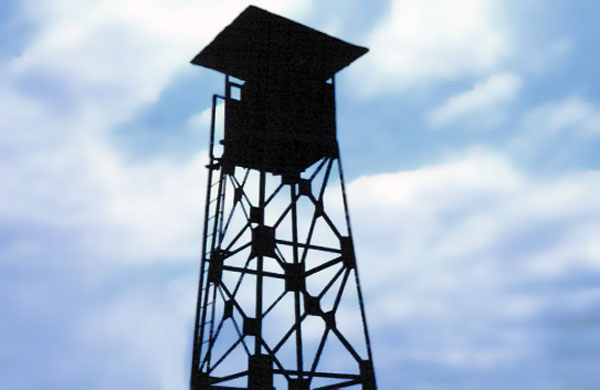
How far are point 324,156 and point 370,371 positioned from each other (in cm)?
555

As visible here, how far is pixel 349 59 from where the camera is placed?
17516 mm

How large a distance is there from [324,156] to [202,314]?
16.6 feet

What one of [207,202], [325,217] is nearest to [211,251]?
[207,202]

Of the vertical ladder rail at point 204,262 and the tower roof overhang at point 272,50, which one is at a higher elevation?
the tower roof overhang at point 272,50

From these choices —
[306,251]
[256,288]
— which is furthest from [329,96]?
[256,288]

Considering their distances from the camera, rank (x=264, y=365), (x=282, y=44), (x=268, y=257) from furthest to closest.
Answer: (x=282, y=44)
(x=268, y=257)
(x=264, y=365)

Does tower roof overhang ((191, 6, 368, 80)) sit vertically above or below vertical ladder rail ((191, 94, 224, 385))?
above

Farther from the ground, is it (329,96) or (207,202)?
(329,96)

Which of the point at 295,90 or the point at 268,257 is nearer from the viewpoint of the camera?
the point at 268,257

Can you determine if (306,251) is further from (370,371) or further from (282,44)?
(282,44)

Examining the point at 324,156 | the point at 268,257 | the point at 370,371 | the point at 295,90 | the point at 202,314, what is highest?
the point at 295,90

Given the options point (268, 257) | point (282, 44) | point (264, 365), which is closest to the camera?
point (264, 365)

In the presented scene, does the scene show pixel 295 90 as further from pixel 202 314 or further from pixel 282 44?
pixel 202 314

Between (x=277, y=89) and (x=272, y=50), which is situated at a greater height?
(x=272, y=50)
